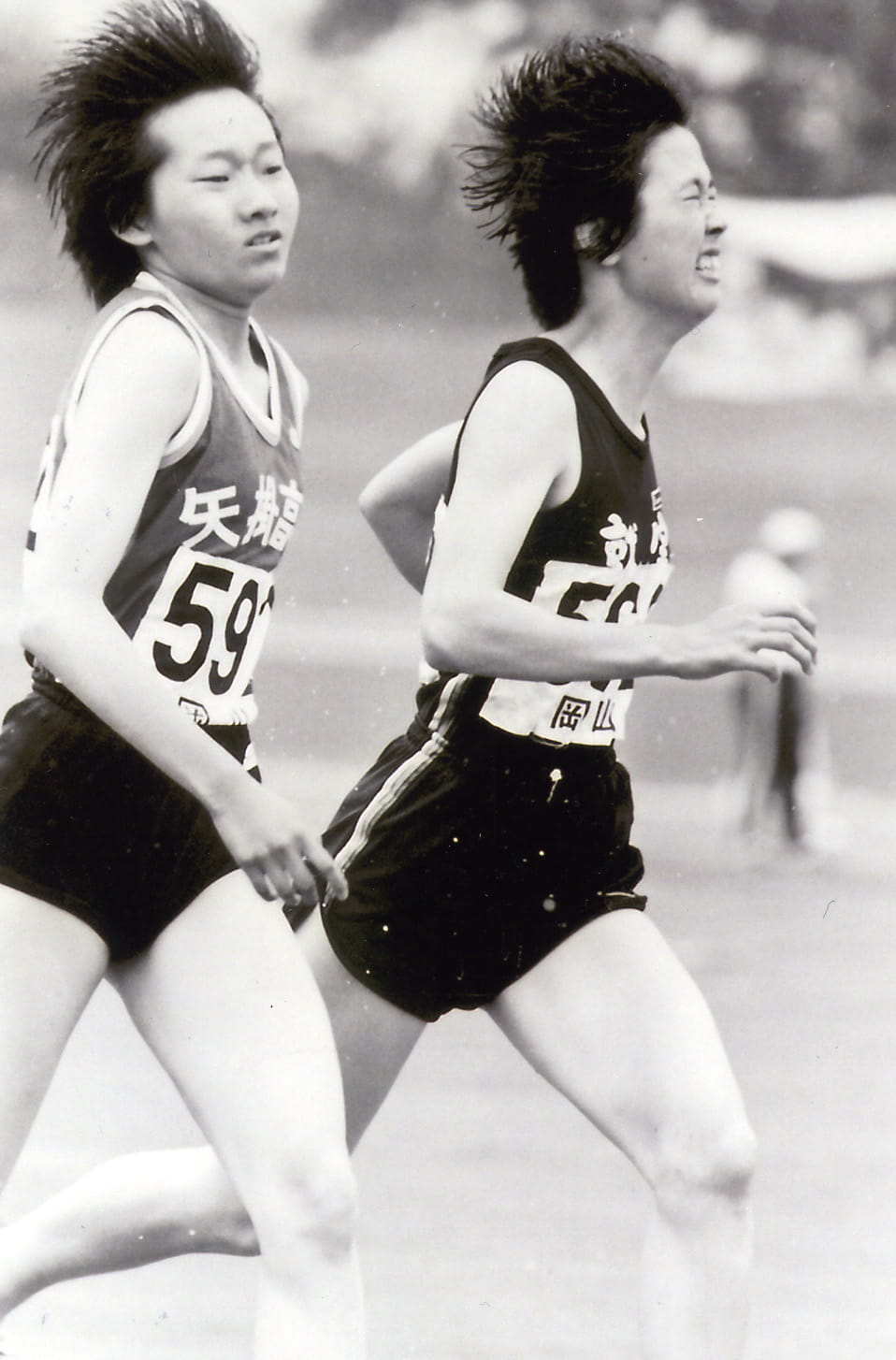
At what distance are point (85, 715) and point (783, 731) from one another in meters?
3.29

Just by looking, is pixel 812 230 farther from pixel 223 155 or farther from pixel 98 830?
pixel 98 830

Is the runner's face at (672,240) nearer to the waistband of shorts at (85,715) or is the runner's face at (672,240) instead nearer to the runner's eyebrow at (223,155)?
the runner's eyebrow at (223,155)

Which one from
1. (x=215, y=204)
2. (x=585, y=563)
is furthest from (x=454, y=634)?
(x=215, y=204)

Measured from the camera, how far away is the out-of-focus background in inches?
119

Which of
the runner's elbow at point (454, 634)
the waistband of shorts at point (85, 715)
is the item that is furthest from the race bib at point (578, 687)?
the waistband of shorts at point (85, 715)

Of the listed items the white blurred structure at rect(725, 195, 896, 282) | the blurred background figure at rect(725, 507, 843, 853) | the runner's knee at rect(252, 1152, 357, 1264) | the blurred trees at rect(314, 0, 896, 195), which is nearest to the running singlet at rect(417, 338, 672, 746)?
the runner's knee at rect(252, 1152, 357, 1264)

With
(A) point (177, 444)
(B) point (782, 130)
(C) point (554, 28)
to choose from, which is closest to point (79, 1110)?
(A) point (177, 444)

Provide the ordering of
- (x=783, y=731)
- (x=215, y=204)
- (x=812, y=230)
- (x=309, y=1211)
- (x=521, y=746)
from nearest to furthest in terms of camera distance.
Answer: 1. (x=309, y=1211)
2. (x=215, y=204)
3. (x=521, y=746)
4. (x=812, y=230)
5. (x=783, y=731)

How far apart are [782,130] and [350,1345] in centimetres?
255

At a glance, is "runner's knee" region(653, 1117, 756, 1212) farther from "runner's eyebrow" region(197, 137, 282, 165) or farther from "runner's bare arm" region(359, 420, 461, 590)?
"runner's eyebrow" region(197, 137, 282, 165)

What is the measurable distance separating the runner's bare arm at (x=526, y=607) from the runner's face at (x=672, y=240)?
191mm

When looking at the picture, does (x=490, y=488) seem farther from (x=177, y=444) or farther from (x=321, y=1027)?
(x=321, y=1027)

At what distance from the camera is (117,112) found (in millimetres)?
2271

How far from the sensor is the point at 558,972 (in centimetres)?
230
